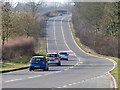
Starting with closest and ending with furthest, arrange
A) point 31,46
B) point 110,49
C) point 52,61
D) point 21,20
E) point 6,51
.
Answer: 1. point 52,61
2. point 6,51
3. point 31,46
4. point 21,20
5. point 110,49

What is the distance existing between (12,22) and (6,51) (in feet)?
15.8

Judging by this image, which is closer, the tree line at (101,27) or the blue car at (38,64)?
the blue car at (38,64)

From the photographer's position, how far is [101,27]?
100m

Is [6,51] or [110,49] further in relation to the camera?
[110,49]

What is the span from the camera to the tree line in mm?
85750

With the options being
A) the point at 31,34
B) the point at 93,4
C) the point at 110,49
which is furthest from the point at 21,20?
the point at 93,4

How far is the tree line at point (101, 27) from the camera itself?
8575cm

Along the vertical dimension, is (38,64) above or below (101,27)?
below

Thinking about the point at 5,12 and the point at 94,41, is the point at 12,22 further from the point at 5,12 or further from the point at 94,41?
the point at 94,41

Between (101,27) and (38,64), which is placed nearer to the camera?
(38,64)

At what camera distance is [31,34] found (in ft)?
257

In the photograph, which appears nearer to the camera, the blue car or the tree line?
the blue car

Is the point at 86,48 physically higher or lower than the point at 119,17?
lower

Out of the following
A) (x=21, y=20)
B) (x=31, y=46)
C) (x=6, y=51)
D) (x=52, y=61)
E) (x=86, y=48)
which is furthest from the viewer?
(x=86, y=48)
